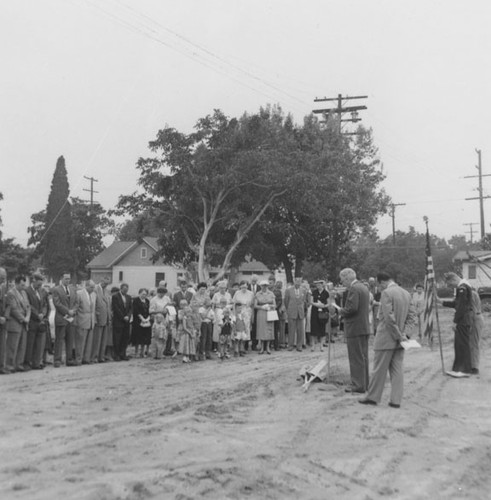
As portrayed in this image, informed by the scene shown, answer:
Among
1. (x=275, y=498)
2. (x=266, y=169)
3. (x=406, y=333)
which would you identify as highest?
(x=266, y=169)

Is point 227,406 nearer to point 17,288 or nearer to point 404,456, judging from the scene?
point 404,456

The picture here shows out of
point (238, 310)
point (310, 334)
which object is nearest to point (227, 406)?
A: point (238, 310)

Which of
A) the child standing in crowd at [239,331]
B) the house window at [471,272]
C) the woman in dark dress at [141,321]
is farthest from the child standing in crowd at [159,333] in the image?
the house window at [471,272]

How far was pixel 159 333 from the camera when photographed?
47.3 feet

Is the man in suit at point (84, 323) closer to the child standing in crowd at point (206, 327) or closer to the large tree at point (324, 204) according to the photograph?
the child standing in crowd at point (206, 327)

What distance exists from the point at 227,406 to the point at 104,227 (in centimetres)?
8147

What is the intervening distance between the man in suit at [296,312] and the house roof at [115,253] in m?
56.4

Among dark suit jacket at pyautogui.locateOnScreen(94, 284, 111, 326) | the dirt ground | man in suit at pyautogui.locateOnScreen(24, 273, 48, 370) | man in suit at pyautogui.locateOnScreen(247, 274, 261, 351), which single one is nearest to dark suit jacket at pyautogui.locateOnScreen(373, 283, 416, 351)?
the dirt ground

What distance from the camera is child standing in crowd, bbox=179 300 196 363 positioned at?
545 inches

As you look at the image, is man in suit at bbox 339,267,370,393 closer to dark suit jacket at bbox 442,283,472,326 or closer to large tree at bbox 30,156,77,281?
dark suit jacket at bbox 442,283,472,326

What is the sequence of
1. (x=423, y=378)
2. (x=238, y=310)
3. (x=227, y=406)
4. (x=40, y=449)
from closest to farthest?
1. (x=40, y=449)
2. (x=227, y=406)
3. (x=423, y=378)
4. (x=238, y=310)

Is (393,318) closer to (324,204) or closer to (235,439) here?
(235,439)

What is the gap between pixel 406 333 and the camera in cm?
910

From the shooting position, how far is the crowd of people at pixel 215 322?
9312 millimetres
